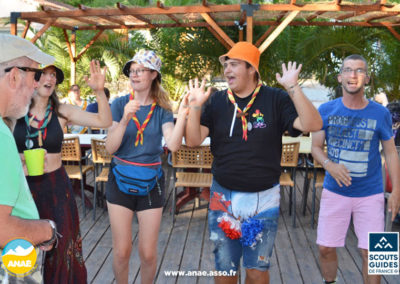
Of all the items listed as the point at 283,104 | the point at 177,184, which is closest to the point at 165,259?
the point at 177,184

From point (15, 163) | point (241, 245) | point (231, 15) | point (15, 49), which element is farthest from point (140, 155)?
point (231, 15)

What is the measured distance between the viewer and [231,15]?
24.6ft

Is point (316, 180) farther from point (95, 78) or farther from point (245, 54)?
point (95, 78)

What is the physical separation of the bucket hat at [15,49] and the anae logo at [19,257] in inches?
25.6

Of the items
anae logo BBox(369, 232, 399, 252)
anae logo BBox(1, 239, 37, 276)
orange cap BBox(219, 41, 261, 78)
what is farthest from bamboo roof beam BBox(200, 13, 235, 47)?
anae logo BBox(1, 239, 37, 276)

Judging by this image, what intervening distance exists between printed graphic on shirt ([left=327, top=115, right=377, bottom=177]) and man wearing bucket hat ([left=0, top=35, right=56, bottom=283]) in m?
1.96

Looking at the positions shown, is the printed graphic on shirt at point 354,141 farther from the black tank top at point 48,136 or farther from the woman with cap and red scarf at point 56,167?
the black tank top at point 48,136

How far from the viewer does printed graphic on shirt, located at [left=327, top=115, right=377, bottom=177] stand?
8.37ft

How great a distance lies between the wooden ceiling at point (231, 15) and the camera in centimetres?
646

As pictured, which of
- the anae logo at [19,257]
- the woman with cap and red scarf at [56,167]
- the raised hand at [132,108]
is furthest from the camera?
the raised hand at [132,108]

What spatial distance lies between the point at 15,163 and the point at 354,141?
2149 mm

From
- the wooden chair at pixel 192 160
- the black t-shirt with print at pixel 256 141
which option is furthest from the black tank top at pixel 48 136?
the wooden chair at pixel 192 160

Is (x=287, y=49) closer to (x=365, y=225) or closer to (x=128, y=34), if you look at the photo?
(x=128, y=34)

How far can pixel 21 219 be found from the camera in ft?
4.30
